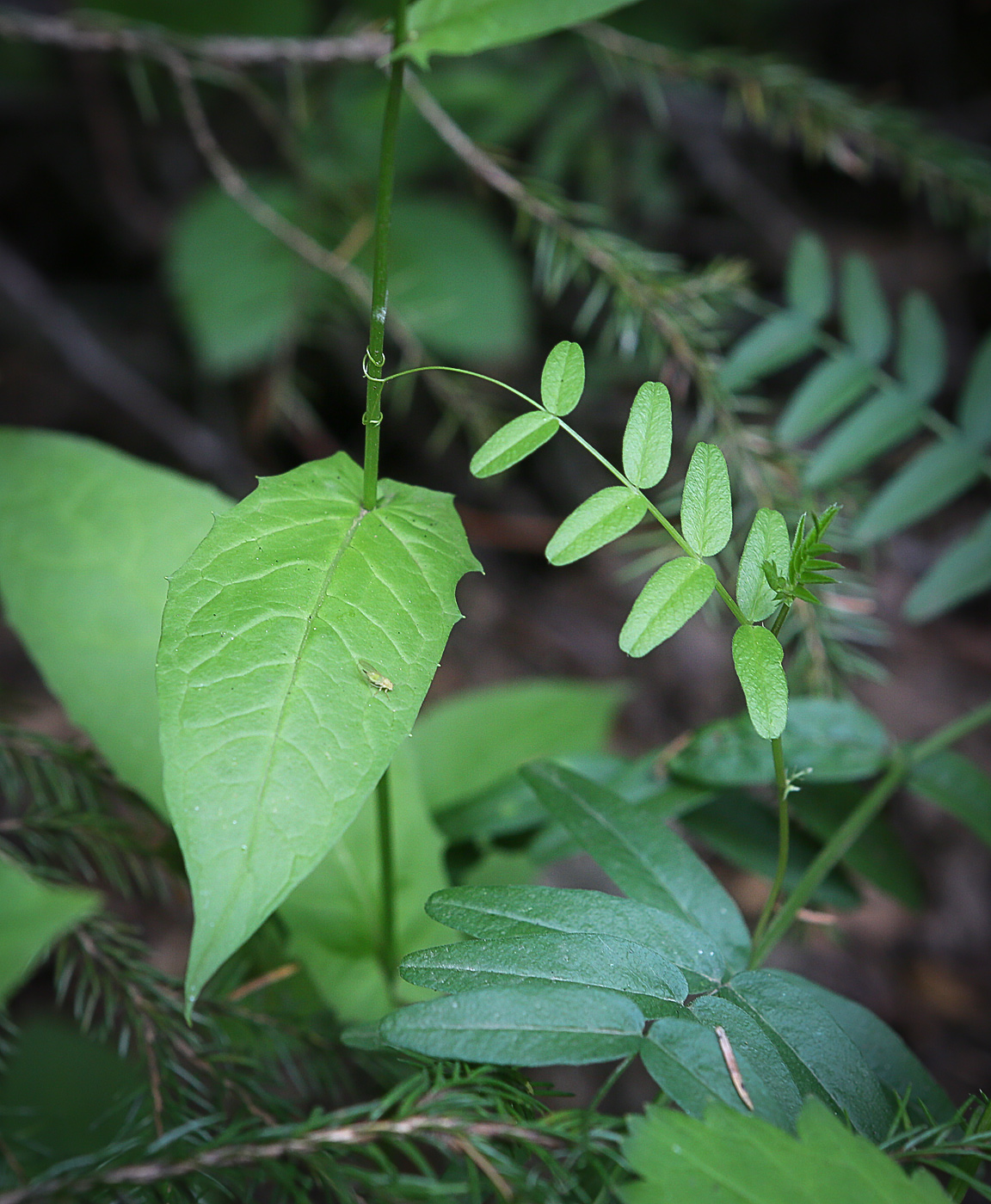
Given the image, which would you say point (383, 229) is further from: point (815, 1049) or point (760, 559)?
point (815, 1049)

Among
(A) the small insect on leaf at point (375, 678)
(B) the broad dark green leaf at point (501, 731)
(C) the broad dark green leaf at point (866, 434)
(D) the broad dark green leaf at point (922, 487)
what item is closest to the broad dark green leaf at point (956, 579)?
(D) the broad dark green leaf at point (922, 487)

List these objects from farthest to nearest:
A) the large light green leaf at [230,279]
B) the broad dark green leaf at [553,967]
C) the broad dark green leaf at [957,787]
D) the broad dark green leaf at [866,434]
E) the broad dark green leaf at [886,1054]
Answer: the large light green leaf at [230,279] < the broad dark green leaf at [866,434] < the broad dark green leaf at [957,787] < the broad dark green leaf at [886,1054] < the broad dark green leaf at [553,967]

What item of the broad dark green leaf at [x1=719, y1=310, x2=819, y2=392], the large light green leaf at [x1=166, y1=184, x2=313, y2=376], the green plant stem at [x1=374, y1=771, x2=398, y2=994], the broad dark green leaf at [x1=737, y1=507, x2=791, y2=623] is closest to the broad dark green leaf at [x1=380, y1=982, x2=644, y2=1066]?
the green plant stem at [x1=374, y1=771, x2=398, y2=994]

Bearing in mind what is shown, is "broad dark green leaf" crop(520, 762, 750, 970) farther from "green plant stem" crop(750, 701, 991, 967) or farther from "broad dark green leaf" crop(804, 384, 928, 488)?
"broad dark green leaf" crop(804, 384, 928, 488)

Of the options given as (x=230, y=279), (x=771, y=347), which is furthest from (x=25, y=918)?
(x=230, y=279)

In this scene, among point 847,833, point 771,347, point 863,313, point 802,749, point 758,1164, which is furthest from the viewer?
point 863,313

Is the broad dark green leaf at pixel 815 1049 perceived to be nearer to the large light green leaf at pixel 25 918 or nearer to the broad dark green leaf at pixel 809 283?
the large light green leaf at pixel 25 918
